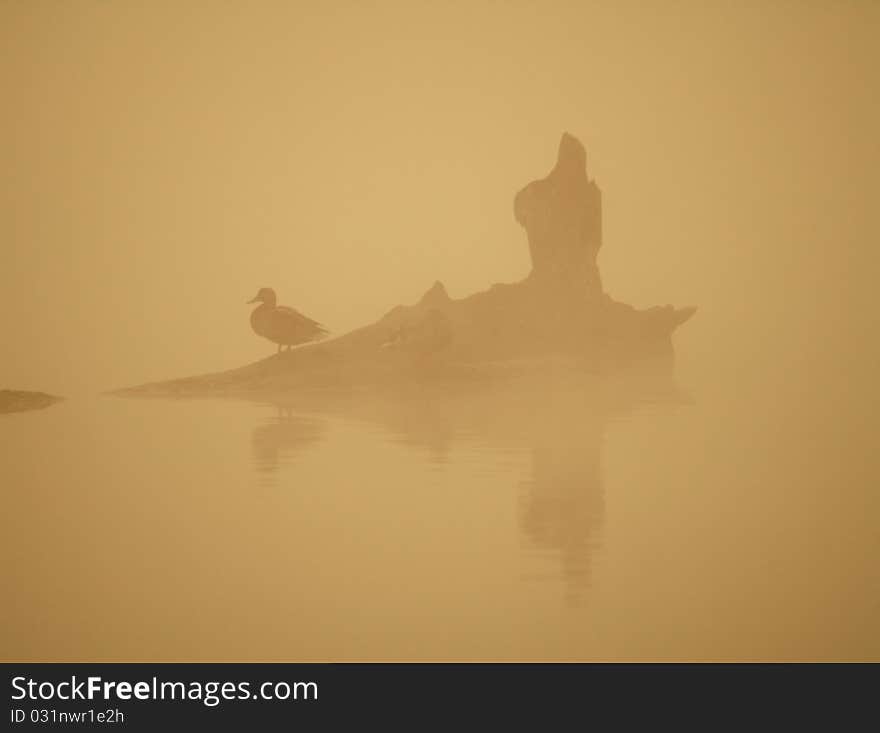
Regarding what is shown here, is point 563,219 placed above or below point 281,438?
above

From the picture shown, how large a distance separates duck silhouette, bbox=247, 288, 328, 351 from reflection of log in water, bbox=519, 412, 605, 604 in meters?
5.67

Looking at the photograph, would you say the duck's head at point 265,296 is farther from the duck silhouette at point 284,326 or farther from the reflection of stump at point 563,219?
the reflection of stump at point 563,219

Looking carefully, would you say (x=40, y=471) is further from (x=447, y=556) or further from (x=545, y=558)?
(x=545, y=558)

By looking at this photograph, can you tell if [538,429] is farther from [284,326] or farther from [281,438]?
[284,326]

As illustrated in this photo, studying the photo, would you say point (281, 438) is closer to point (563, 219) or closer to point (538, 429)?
point (538, 429)

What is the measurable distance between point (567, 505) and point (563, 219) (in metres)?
9.47

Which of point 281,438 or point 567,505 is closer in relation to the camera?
point 567,505

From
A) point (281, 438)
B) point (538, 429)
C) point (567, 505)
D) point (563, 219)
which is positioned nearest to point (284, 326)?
point (281, 438)

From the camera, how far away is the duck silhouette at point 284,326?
18.3 m

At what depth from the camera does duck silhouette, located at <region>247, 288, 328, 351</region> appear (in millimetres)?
18344

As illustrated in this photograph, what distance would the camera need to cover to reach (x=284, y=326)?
722 inches

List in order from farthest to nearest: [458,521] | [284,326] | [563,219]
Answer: [563,219]
[284,326]
[458,521]

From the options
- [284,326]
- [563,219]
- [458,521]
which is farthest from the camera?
[563,219]

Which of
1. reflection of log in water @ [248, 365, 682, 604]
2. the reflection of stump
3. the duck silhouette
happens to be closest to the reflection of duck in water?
reflection of log in water @ [248, 365, 682, 604]
